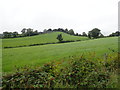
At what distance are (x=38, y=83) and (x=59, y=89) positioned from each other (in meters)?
0.93

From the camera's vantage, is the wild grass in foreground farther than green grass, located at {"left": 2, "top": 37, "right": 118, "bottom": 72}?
No

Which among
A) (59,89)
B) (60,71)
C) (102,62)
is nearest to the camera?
(59,89)

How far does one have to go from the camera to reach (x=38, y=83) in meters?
4.36

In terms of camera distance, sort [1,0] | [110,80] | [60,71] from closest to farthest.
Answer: [110,80], [60,71], [1,0]

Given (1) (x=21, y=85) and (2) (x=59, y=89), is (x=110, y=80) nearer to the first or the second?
(2) (x=59, y=89)

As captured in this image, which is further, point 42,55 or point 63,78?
point 42,55

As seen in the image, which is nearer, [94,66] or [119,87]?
[119,87]

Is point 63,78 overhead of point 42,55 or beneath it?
beneath

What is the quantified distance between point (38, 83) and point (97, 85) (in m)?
2.54

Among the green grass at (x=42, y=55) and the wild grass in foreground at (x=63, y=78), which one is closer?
the wild grass in foreground at (x=63, y=78)

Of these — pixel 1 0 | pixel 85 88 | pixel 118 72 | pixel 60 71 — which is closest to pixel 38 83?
pixel 60 71

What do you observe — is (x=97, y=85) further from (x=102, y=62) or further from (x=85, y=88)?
(x=102, y=62)

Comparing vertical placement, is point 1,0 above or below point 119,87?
above

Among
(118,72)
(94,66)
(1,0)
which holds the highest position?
(1,0)
